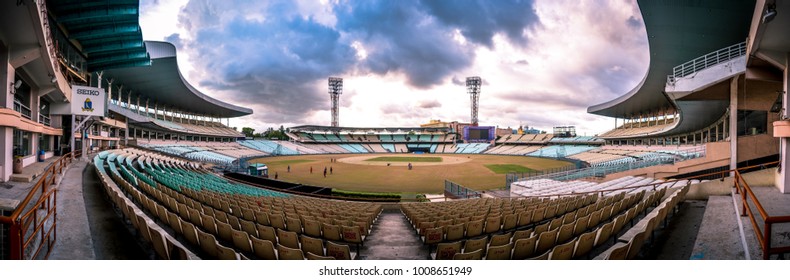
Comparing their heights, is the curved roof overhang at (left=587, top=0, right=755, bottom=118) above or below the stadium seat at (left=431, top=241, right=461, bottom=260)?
above

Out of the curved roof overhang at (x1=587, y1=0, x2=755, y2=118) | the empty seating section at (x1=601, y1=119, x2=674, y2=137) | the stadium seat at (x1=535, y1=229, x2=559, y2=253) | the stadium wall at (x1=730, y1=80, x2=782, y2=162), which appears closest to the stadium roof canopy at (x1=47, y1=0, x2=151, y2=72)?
the stadium seat at (x1=535, y1=229, x2=559, y2=253)

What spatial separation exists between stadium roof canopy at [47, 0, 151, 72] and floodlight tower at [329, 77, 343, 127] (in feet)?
233

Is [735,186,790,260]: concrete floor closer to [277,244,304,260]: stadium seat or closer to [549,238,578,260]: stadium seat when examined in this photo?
[549,238,578,260]: stadium seat

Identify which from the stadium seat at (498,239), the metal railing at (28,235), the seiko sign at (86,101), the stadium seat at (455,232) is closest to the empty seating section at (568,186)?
the stadium seat at (455,232)

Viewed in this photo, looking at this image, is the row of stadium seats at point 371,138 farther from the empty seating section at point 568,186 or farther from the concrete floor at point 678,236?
the concrete floor at point 678,236

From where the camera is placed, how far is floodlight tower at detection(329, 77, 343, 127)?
3654 inches

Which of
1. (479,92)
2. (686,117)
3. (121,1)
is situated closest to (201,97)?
(121,1)

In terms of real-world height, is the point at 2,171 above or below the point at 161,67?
below

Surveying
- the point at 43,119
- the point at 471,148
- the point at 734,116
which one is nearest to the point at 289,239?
the point at 734,116

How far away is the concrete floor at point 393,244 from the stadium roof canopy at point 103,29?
58.8ft

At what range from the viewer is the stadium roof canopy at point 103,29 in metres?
15.6

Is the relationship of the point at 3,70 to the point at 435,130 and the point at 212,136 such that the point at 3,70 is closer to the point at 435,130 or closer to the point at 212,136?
the point at 212,136

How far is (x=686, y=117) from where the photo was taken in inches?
1145
